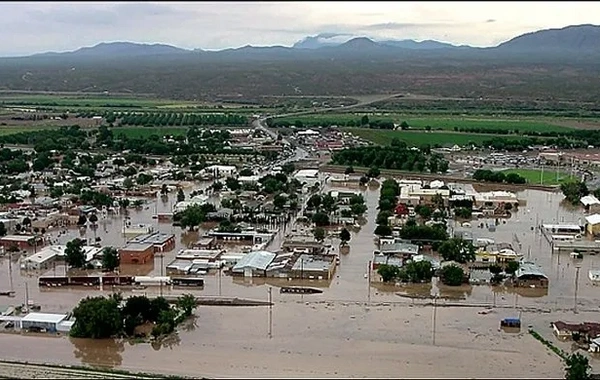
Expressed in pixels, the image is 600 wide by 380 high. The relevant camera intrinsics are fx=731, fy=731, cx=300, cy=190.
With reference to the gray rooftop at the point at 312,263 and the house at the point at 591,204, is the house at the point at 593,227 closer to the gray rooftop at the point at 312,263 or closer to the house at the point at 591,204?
the house at the point at 591,204

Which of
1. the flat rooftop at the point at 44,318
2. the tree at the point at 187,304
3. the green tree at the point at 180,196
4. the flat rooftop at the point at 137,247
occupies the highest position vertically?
the green tree at the point at 180,196

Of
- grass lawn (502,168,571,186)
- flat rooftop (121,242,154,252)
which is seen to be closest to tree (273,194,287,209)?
flat rooftop (121,242,154,252)

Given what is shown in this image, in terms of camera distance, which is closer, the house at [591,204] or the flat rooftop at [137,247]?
the flat rooftop at [137,247]

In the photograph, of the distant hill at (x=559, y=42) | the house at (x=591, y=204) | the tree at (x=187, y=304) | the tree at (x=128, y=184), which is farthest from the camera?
the distant hill at (x=559, y=42)

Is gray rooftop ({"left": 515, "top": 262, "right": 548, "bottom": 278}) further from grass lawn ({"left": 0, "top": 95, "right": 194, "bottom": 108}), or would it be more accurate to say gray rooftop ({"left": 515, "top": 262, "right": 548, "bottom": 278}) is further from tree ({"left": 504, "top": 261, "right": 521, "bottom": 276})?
grass lawn ({"left": 0, "top": 95, "right": 194, "bottom": 108})

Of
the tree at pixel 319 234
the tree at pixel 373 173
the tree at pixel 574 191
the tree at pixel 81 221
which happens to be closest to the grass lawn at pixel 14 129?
the tree at pixel 81 221

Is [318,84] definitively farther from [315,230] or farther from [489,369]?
[489,369]

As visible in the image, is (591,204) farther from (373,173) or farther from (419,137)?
(419,137)
